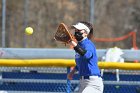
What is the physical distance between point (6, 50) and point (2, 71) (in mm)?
550

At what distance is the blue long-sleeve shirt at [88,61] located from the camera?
797cm

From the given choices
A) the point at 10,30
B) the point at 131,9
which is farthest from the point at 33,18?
the point at 131,9

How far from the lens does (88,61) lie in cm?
809

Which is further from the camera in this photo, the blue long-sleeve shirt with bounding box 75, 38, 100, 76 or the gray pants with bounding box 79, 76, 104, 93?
the gray pants with bounding box 79, 76, 104, 93

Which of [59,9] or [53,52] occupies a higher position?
[59,9]

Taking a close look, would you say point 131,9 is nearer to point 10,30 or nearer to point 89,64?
point 10,30

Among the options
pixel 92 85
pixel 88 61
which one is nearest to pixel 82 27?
pixel 88 61

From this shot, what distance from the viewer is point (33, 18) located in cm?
1972

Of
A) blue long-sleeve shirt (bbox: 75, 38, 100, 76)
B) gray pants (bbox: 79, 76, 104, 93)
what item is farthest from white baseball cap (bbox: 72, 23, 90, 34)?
gray pants (bbox: 79, 76, 104, 93)

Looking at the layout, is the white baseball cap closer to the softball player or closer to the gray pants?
the softball player

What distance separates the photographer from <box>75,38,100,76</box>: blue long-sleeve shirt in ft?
26.1

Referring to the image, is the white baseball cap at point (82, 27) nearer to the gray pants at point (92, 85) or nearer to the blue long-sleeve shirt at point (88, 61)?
the blue long-sleeve shirt at point (88, 61)

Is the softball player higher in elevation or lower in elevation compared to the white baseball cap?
lower

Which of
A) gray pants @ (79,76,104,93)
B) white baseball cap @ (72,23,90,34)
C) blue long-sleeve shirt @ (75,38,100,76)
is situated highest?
white baseball cap @ (72,23,90,34)
